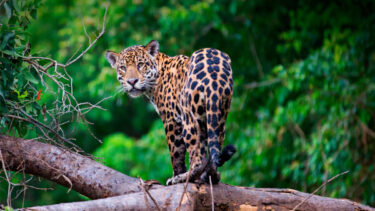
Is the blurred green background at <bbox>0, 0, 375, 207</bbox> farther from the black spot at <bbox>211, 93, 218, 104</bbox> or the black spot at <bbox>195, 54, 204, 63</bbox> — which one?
the black spot at <bbox>211, 93, 218, 104</bbox>

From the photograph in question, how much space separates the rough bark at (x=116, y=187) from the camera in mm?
4750

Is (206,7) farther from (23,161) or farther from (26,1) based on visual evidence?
(23,161)

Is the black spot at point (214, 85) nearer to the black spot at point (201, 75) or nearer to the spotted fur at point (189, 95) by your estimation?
the spotted fur at point (189, 95)

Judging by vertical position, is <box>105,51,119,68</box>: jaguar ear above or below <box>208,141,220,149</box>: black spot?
above

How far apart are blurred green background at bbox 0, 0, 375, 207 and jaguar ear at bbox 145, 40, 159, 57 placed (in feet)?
4.65

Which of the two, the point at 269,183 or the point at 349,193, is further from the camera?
the point at 269,183

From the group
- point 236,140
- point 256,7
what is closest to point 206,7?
point 256,7

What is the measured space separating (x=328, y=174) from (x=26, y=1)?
5.80m

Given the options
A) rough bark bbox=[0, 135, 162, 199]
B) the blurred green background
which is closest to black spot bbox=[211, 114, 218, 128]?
rough bark bbox=[0, 135, 162, 199]

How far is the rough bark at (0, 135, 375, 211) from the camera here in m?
4.75

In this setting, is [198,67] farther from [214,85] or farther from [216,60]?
[214,85]

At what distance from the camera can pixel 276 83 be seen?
11.0 meters

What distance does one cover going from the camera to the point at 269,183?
1108 centimetres

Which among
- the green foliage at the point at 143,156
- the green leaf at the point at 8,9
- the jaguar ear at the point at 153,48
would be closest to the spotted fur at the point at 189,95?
the jaguar ear at the point at 153,48
